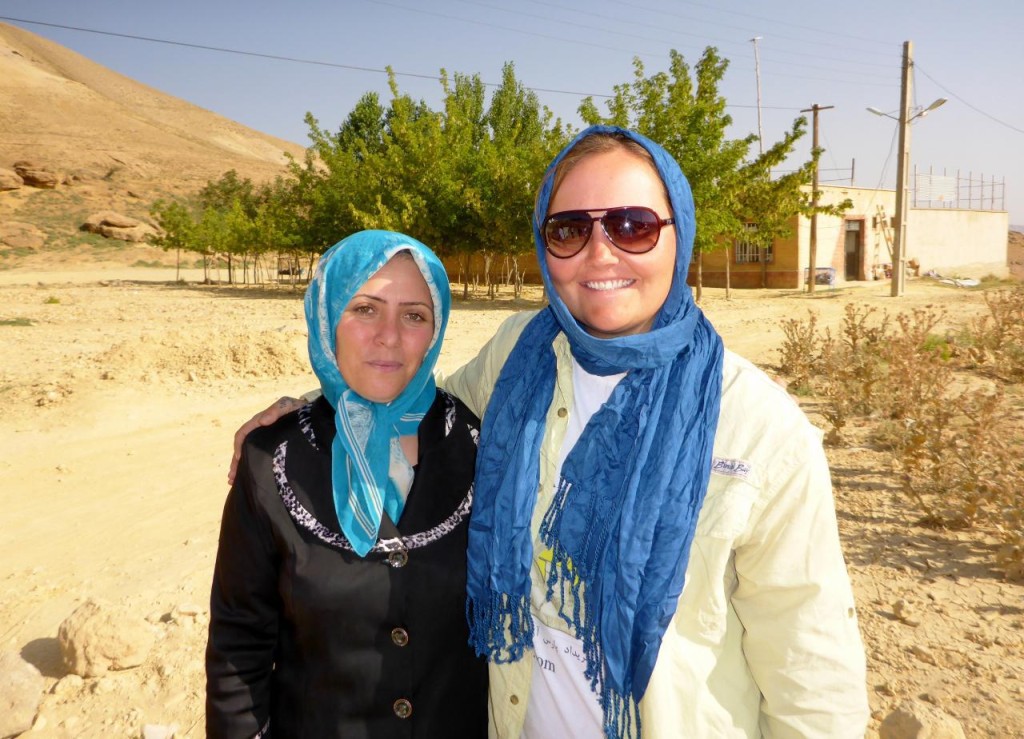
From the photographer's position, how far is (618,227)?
153 centimetres

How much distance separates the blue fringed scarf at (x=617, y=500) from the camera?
4.66ft

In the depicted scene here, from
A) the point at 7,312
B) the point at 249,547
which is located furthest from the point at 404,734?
the point at 7,312

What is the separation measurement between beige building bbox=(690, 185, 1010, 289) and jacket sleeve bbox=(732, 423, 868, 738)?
21715 millimetres

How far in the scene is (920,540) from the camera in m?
4.09

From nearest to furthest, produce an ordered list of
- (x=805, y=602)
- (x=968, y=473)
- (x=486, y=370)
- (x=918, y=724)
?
1. (x=805, y=602)
2. (x=486, y=370)
3. (x=918, y=724)
4. (x=968, y=473)

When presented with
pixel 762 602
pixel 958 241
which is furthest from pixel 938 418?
pixel 958 241

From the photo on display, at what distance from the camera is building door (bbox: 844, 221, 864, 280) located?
26.9 metres

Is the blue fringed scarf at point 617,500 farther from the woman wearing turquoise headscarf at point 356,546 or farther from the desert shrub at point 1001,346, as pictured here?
the desert shrub at point 1001,346

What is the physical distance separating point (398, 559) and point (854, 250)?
97.1 ft

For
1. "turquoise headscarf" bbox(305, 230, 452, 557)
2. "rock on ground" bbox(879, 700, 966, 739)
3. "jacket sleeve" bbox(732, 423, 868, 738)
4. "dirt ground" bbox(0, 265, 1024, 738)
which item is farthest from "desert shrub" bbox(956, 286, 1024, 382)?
"turquoise headscarf" bbox(305, 230, 452, 557)

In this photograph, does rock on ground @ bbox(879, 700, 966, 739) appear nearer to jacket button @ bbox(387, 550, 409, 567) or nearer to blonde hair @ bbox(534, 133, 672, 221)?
jacket button @ bbox(387, 550, 409, 567)

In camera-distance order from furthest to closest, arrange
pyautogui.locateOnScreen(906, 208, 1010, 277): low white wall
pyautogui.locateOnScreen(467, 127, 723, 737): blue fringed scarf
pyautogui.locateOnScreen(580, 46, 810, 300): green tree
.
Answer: pyautogui.locateOnScreen(906, 208, 1010, 277): low white wall < pyautogui.locateOnScreen(580, 46, 810, 300): green tree < pyautogui.locateOnScreen(467, 127, 723, 737): blue fringed scarf

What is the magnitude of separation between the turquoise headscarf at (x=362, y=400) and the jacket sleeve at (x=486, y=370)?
0.26m

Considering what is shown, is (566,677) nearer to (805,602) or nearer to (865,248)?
(805,602)
